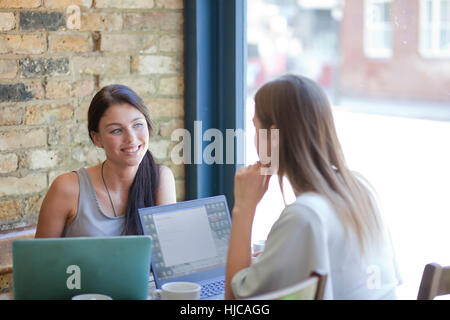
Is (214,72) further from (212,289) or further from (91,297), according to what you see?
(91,297)

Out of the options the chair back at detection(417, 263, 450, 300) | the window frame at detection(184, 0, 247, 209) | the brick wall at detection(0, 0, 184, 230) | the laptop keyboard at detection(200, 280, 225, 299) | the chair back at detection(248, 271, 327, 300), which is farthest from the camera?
the window frame at detection(184, 0, 247, 209)

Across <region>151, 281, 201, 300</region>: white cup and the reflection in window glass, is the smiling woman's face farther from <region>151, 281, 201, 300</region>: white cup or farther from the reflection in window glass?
<region>151, 281, 201, 300</region>: white cup

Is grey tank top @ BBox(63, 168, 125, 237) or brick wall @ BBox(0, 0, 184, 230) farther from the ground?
brick wall @ BBox(0, 0, 184, 230)

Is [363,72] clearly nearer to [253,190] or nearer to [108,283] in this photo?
[253,190]

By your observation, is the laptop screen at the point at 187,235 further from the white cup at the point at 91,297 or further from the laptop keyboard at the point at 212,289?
the white cup at the point at 91,297

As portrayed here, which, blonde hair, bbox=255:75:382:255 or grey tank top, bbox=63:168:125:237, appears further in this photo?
grey tank top, bbox=63:168:125:237

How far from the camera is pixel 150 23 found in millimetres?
2818

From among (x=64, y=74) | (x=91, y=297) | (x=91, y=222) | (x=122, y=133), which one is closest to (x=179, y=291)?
(x=91, y=297)

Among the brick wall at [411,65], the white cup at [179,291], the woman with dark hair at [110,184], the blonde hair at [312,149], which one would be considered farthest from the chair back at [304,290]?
the brick wall at [411,65]

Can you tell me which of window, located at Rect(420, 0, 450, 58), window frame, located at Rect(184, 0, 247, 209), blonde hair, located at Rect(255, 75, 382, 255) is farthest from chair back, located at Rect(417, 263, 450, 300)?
window frame, located at Rect(184, 0, 247, 209)

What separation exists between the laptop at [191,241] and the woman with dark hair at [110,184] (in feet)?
1.03

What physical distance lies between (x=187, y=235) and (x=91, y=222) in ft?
1.47

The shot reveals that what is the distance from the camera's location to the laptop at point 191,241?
1.78 m

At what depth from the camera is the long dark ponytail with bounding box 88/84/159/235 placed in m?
2.16
